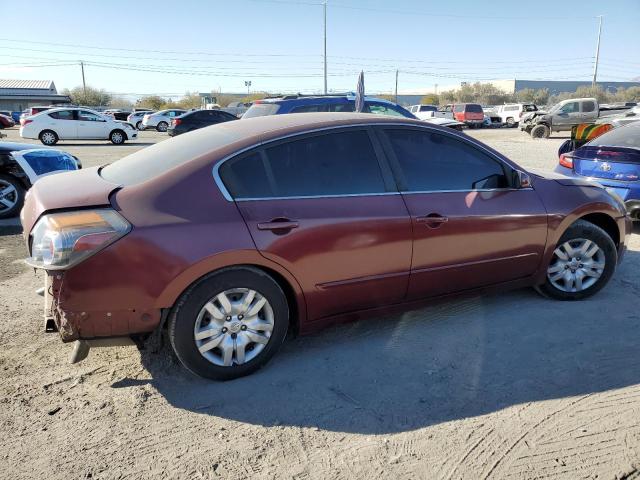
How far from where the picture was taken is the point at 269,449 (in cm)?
255

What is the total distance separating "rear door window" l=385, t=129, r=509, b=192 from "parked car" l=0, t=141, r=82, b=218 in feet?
18.1

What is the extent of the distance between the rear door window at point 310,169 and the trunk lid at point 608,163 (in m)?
4.19

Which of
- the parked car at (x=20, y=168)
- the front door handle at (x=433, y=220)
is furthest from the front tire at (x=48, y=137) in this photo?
the front door handle at (x=433, y=220)

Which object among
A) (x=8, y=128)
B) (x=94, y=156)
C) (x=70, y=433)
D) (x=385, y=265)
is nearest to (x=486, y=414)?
(x=385, y=265)

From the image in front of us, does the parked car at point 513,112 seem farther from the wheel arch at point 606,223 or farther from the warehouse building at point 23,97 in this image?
the warehouse building at point 23,97

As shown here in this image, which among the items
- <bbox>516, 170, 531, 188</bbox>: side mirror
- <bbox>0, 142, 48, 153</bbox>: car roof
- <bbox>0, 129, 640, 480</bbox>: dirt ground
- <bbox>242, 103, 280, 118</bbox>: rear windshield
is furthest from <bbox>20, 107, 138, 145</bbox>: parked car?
<bbox>516, 170, 531, 188</bbox>: side mirror

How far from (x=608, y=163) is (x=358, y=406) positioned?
5.11 m

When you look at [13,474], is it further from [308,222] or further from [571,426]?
[571,426]

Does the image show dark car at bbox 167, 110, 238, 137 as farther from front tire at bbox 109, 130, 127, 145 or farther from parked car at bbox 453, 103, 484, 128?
parked car at bbox 453, 103, 484, 128

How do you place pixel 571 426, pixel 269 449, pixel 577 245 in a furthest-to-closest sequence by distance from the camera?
pixel 577 245
pixel 571 426
pixel 269 449

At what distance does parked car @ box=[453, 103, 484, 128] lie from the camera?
3709cm

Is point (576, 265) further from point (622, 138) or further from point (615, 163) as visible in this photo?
point (622, 138)

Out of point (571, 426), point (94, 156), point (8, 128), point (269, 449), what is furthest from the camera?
point (8, 128)

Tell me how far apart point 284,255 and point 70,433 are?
1481 mm
